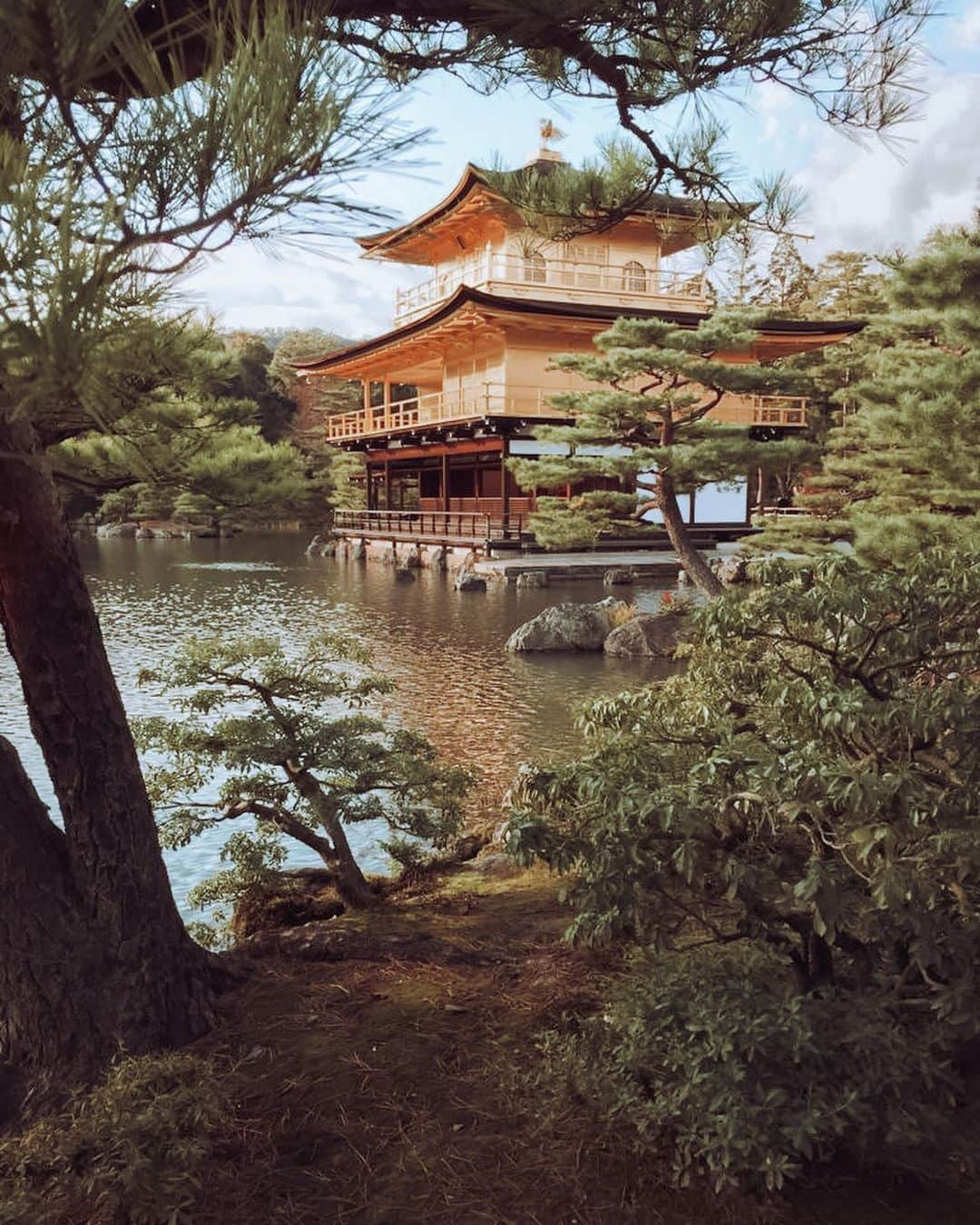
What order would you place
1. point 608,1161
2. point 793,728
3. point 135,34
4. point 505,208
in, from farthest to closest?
1. point 505,208
2. point 793,728
3. point 608,1161
4. point 135,34

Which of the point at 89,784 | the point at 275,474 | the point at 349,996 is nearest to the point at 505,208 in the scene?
the point at 275,474

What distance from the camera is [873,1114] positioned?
1.82 metres

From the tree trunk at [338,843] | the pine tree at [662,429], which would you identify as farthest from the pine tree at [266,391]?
the tree trunk at [338,843]

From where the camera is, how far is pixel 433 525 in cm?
2092

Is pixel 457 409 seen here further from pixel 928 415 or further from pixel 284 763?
pixel 284 763

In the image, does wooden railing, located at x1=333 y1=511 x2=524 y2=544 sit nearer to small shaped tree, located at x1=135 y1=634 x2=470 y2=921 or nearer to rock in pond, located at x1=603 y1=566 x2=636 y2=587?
rock in pond, located at x1=603 y1=566 x2=636 y2=587

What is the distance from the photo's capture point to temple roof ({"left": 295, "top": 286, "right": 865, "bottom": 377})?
17.5m

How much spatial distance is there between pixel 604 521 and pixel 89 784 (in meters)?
10.4

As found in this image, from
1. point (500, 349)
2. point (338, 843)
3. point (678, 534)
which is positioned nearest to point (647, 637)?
point (678, 534)

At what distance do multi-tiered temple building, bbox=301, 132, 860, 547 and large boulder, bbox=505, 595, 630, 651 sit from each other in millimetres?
6252

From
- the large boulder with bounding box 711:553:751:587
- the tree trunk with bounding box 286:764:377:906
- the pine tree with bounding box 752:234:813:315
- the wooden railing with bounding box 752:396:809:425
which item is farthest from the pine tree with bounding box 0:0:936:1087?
the pine tree with bounding box 752:234:813:315

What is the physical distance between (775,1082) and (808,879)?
→ 0.46m

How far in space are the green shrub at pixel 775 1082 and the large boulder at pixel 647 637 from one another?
8.85 meters

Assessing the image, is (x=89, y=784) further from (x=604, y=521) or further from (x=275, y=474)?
(x=604, y=521)
